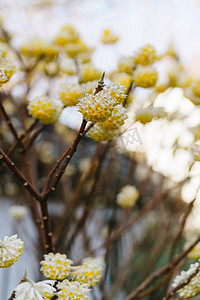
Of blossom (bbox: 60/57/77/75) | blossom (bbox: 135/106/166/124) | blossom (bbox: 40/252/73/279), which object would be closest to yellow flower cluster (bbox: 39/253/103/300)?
blossom (bbox: 40/252/73/279)

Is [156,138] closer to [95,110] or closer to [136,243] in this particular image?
[136,243]

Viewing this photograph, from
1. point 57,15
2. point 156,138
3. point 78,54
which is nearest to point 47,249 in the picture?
point 78,54

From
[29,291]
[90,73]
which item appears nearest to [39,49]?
[90,73]

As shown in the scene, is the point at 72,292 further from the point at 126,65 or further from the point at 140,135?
the point at 140,135

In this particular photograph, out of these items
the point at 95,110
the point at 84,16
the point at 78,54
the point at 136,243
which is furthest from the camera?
the point at 84,16

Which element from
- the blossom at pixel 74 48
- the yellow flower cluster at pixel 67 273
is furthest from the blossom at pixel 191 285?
the blossom at pixel 74 48

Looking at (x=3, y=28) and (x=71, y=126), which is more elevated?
(x=3, y=28)
